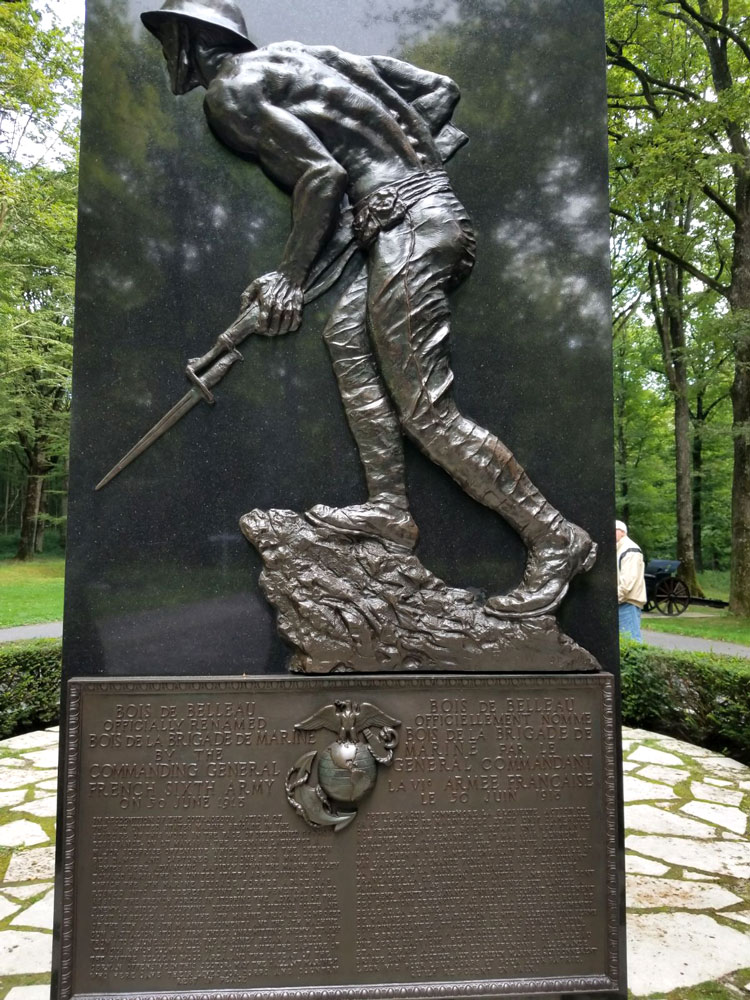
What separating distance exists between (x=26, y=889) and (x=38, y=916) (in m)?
0.36

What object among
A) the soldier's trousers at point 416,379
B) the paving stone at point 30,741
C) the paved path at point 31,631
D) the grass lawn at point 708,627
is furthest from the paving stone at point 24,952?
the grass lawn at point 708,627

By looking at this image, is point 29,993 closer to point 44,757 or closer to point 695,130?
point 44,757

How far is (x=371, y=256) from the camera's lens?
10.2ft

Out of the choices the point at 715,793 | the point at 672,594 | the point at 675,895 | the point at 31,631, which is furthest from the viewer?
the point at 672,594

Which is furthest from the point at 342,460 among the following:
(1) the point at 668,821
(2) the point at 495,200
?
(1) the point at 668,821

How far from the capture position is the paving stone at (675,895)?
150 inches

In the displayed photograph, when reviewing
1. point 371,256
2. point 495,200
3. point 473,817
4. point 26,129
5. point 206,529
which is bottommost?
point 473,817

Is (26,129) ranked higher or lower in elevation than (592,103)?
higher

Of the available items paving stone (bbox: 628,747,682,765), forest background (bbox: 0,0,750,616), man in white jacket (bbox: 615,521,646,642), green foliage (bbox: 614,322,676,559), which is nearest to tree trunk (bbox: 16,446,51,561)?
forest background (bbox: 0,0,750,616)

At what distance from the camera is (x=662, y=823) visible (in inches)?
192

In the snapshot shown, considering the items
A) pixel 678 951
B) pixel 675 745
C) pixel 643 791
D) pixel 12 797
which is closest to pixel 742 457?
pixel 675 745

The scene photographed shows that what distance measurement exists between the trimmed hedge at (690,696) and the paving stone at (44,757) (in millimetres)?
5352

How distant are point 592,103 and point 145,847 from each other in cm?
380

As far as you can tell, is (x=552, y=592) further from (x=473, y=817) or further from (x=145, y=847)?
(x=145, y=847)
